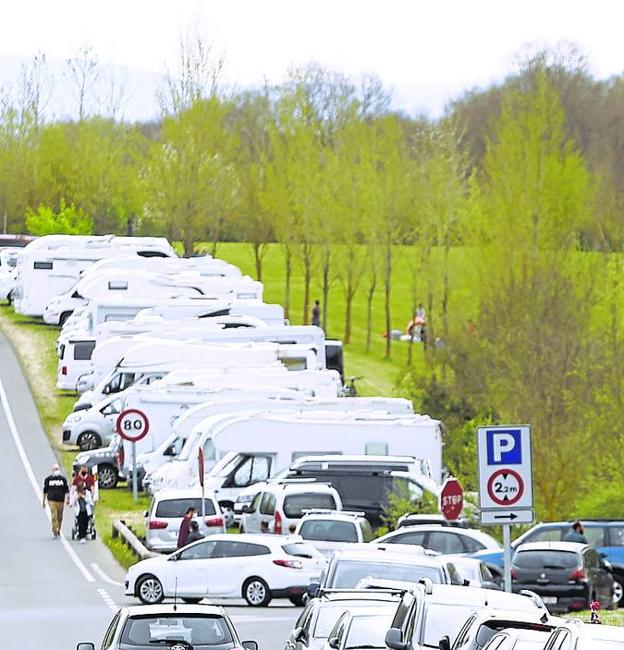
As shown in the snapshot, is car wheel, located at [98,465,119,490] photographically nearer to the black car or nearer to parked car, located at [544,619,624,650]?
the black car

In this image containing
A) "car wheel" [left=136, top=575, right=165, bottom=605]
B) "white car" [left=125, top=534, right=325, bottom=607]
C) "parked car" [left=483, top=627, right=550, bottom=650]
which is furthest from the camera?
"white car" [left=125, top=534, right=325, bottom=607]

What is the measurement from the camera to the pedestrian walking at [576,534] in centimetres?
2866

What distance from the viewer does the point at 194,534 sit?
29.7m

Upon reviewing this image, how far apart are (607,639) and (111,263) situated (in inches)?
2302

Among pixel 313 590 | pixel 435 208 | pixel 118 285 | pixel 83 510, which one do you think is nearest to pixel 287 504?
pixel 83 510

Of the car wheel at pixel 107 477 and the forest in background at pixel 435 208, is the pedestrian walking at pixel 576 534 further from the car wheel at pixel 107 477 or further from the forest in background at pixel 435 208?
the car wheel at pixel 107 477

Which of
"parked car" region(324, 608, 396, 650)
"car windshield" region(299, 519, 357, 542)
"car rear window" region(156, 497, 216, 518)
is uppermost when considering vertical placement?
"parked car" region(324, 608, 396, 650)

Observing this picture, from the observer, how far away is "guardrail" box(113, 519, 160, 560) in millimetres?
31884

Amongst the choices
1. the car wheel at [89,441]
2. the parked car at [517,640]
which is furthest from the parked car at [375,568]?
the car wheel at [89,441]

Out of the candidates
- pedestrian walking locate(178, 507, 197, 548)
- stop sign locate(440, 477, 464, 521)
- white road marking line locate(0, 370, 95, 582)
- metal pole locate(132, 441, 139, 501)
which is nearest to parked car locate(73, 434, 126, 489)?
white road marking line locate(0, 370, 95, 582)

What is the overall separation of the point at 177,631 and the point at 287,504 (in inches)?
658

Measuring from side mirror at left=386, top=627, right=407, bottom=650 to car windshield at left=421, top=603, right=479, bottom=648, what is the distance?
273mm

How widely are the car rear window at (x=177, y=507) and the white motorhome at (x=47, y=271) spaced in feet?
132

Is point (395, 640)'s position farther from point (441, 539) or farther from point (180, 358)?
point (180, 358)
